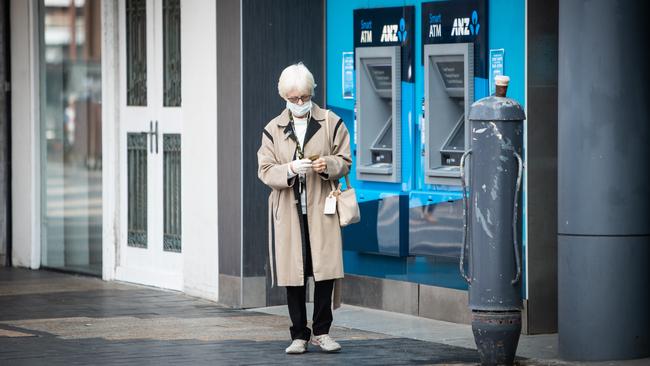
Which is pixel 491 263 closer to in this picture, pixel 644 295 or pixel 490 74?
pixel 644 295

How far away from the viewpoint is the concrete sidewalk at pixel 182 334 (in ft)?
27.0

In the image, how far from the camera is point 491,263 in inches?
303

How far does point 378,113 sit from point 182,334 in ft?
7.89

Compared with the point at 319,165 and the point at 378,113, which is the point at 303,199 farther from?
the point at 378,113

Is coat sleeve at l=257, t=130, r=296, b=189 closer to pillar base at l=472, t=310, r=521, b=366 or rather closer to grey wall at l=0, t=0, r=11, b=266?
pillar base at l=472, t=310, r=521, b=366

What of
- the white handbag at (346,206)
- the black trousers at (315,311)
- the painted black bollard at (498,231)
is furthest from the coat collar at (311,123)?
the painted black bollard at (498,231)

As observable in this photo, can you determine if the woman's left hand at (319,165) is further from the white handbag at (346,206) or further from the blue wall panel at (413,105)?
the blue wall panel at (413,105)

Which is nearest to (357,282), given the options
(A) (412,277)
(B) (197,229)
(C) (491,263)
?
(A) (412,277)

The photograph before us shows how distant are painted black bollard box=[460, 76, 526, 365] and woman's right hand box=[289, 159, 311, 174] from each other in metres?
1.10

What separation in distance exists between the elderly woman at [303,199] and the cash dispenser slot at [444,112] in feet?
4.68

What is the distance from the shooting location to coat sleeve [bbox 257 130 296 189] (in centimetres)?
834

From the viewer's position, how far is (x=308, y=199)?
8.44 meters

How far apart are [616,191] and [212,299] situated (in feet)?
14.3

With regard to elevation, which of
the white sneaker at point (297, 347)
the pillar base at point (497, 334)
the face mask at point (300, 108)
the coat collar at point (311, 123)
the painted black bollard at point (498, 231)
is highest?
the face mask at point (300, 108)
